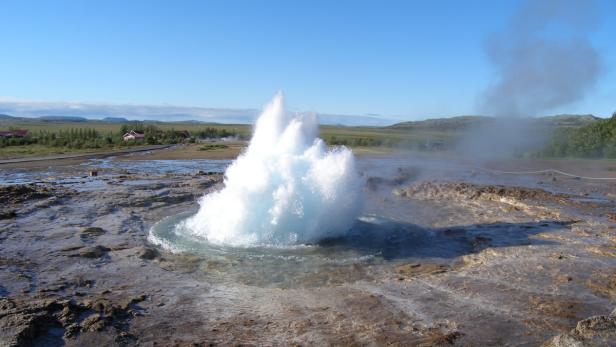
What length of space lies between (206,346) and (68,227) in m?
6.45

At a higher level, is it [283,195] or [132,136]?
[283,195]

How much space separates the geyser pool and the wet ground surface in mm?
460

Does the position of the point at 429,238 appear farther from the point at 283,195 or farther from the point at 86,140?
the point at 86,140

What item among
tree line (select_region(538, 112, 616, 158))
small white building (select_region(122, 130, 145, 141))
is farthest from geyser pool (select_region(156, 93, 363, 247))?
small white building (select_region(122, 130, 145, 141))

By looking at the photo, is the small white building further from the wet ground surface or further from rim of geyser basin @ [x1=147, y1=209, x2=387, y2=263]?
rim of geyser basin @ [x1=147, y1=209, x2=387, y2=263]

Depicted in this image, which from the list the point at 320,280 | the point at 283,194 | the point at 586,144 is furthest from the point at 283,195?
the point at 586,144

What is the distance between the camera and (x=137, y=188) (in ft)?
52.3

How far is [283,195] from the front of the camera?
8961mm

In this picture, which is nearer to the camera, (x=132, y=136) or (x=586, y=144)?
(x=586, y=144)

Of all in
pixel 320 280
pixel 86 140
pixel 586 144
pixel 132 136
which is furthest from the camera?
pixel 132 136

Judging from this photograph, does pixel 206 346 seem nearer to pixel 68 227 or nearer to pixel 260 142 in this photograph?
pixel 260 142

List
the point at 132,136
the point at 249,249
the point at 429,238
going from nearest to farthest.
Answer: the point at 249,249
the point at 429,238
the point at 132,136

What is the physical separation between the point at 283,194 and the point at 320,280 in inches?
99.0

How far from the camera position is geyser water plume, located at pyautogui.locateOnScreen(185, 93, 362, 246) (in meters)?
8.84
